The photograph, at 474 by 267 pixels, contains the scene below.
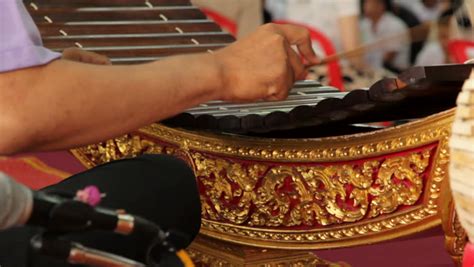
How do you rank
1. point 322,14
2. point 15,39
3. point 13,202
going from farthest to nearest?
point 322,14 < point 15,39 < point 13,202

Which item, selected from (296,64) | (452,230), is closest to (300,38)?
(296,64)

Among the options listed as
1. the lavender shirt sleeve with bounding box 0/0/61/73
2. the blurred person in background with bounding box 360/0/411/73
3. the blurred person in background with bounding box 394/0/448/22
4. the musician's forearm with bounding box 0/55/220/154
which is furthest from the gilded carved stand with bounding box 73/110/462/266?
the blurred person in background with bounding box 394/0/448/22

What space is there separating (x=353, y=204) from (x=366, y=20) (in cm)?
331

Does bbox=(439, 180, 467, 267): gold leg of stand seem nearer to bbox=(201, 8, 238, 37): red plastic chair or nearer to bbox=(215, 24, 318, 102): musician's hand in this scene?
bbox=(215, 24, 318, 102): musician's hand

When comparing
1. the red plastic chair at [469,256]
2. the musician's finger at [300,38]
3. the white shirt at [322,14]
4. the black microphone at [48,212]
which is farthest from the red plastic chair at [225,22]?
the black microphone at [48,212]

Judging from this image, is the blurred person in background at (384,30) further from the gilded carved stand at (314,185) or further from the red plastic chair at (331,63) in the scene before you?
the gilded carved stand at (314,185)

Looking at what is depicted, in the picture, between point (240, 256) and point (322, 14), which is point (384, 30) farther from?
point (240, 256)

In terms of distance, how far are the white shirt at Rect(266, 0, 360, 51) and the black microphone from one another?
11.8 ft

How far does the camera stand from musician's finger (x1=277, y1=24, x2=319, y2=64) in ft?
5.24

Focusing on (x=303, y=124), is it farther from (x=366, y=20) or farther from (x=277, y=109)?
(x=366, y=20)

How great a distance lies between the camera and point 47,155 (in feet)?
10.4

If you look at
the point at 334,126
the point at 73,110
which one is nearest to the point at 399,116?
the point at 334,126

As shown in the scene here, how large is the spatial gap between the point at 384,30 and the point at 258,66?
345 centimetres

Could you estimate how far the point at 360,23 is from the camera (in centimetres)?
484
